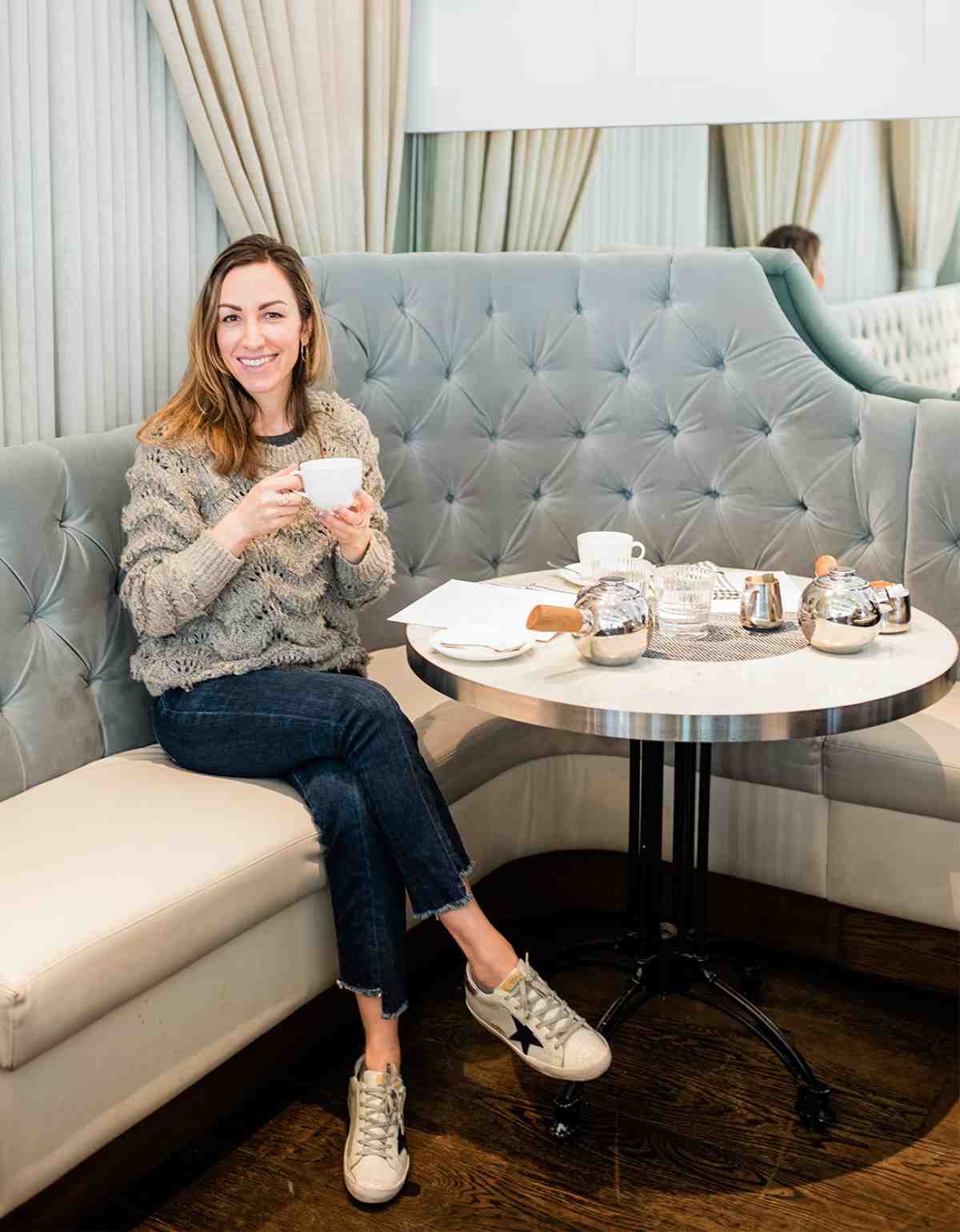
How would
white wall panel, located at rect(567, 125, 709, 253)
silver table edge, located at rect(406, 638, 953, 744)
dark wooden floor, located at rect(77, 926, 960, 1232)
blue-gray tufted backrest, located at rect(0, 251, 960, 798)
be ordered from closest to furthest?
silver table edge, located at rect(406, 638, 953, 744) → dark wooden floor, located at rect(77, 926, 960, 1232) → blue-gray tufted backrest, located at rect(0, 251, 960, 798) → white wall panel, located at rect(567, 125, 709, 253)

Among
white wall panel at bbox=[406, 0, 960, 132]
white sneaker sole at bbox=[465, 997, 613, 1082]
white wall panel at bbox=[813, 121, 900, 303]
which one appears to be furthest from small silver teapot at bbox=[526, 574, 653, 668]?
white wall panel at bbox=[406, 0, 960, 132]

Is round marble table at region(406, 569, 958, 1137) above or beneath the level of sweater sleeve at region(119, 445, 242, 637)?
beneath

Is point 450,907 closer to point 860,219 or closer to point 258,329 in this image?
point 258,329

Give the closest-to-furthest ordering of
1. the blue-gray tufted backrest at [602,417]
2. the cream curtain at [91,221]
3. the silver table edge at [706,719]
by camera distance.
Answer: the silver table edge at [706,719] → the cream curtain at [91,221] → the blue-gray tufted backrest at [602,417]

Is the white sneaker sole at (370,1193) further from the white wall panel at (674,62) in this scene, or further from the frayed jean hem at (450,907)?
the white wall panel at (674,62)

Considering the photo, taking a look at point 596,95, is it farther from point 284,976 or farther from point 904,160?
point 284,976

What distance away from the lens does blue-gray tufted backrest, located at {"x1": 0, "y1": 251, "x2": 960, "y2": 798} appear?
2.65 metres

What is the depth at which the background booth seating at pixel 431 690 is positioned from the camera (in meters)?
1.64

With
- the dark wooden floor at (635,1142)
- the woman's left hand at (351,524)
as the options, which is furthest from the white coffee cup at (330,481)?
the dark wooden floor at (635,1142)

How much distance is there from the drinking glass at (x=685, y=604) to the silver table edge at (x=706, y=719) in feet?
1.12

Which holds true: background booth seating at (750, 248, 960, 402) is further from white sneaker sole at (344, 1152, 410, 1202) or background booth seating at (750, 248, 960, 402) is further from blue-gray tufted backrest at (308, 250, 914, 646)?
white sneaker sole at (344, 1152, 410, 1202)

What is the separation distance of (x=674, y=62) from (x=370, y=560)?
1.53m

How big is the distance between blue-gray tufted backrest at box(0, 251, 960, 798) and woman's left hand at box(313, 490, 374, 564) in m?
0.63

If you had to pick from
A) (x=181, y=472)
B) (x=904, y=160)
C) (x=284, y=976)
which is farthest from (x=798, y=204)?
(x=284, y=976)
